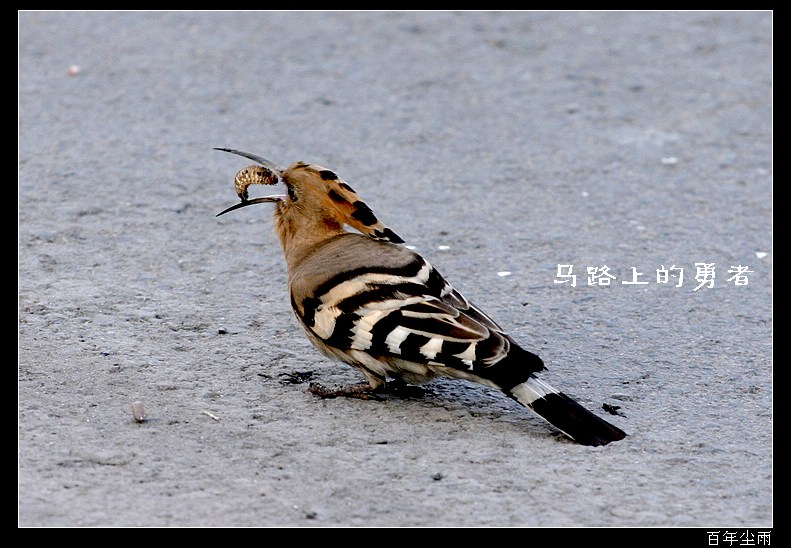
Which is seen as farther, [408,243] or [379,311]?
[408,243]

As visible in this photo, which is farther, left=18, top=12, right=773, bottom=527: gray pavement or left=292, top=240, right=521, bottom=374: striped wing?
left=292, top=240, right=521, bottom=374: striped wing

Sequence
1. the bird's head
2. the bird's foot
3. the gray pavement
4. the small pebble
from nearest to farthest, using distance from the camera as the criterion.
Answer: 1. the gray pavement
2. the small pebble
3. the bird's foot
4. the bird's head

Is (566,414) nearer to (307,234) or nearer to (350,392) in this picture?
(350,392)

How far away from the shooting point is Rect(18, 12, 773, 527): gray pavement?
4.11 m

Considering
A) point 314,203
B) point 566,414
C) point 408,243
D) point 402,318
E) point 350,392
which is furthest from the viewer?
point 408,243

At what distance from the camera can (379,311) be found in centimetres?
461

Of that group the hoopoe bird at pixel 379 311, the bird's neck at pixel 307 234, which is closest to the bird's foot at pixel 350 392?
the hoopoe bird at pixel 379 311

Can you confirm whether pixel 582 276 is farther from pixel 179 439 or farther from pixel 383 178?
pixel 179 439

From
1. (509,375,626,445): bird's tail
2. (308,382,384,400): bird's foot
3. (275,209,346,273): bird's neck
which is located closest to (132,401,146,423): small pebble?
(308,382,384,400): bird's foot

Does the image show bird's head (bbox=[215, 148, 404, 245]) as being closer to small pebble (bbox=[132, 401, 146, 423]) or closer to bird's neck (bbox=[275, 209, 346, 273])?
bird's neck (bbox=[275, 209, 346, 273])

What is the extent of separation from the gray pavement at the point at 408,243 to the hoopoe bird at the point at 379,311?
0.14 meters

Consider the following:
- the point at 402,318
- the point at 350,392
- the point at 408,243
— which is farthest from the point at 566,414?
the point at 408,243

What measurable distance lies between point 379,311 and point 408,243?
180 centimetres
